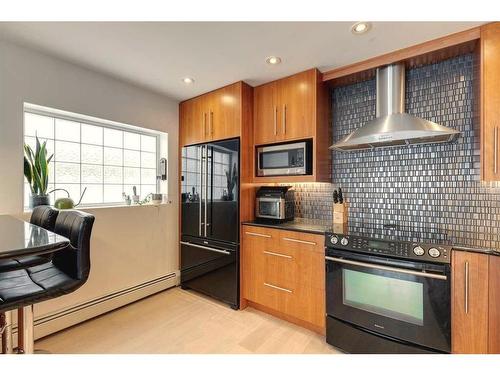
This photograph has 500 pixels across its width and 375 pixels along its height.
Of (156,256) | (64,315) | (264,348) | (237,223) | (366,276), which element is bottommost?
(264,348)

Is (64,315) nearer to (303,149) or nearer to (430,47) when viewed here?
(303,149)

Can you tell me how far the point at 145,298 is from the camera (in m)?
2.59

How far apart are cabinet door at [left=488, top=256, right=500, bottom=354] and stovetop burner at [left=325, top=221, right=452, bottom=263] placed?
20 centimetres

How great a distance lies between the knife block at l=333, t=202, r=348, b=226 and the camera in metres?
2.22

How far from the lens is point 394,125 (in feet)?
5.69

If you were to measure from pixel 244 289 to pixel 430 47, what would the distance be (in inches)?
99.6

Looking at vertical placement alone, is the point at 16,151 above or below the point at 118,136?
below

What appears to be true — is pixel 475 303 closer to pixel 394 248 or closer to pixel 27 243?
pixel 394 248

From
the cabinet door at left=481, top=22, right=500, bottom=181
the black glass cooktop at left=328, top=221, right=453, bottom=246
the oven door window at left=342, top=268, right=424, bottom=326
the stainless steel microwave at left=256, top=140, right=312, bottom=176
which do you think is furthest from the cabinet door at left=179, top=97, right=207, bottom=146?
the cabinet door at left=481, top=22, right=500, bottom=181

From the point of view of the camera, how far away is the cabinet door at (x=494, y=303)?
1329mm

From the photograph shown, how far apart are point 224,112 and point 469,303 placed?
240 cm

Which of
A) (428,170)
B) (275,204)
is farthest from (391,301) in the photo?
(275,204)

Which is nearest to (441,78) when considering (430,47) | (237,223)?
(430,47)

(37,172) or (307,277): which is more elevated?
(37,172)
